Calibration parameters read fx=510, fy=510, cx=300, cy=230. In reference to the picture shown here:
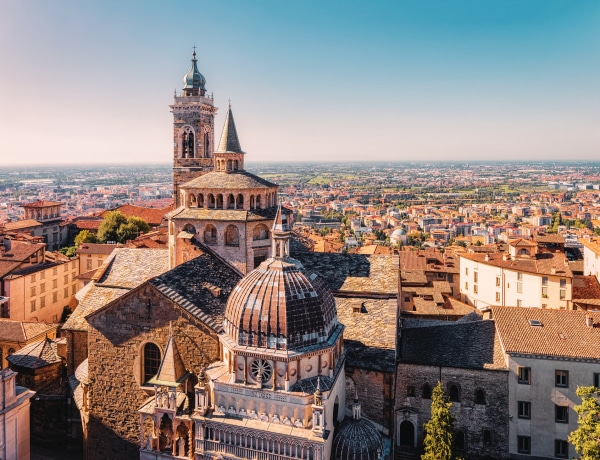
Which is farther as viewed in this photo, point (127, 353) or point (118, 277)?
point (118, 277)

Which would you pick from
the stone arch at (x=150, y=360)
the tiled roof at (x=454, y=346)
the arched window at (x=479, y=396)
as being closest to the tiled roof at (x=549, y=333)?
the tiled roof at (x=454, y=346)

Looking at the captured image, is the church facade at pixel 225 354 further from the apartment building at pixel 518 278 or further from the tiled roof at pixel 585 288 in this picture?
the tiled roof at pixel 585 288

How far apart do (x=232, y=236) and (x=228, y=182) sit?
351cm

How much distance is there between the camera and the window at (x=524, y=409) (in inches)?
1129

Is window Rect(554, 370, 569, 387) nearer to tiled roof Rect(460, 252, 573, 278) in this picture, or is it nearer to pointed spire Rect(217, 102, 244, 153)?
tiled roof Rect(460, 252, 573, 278)

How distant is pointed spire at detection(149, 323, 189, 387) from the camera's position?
2434 cm

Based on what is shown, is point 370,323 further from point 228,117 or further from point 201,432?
point 228,117

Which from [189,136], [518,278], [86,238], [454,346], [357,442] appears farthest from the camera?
[86,238]

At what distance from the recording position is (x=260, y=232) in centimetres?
3228

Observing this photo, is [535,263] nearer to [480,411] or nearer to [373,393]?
[480,411]

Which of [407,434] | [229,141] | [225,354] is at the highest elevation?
[229,141]

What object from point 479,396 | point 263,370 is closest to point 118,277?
point 263,370

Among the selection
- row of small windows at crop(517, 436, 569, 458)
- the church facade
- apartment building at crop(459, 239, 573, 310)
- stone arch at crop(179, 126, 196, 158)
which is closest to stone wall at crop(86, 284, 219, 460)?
the church facade

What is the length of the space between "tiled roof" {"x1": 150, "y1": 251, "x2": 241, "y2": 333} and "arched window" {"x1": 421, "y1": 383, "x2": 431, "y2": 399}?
12.5 m
